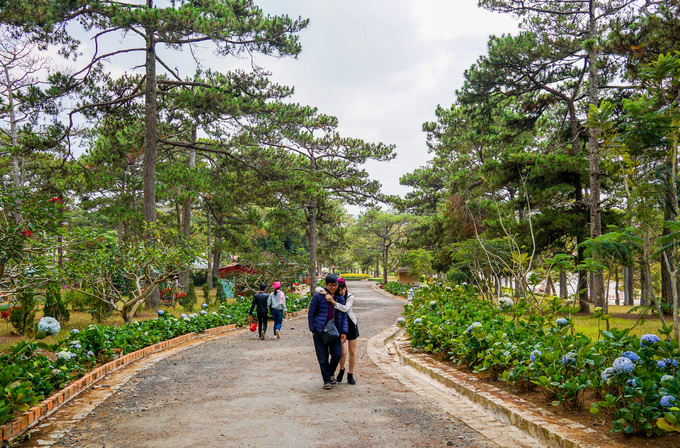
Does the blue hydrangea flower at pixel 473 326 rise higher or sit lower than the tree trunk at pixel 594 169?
lower

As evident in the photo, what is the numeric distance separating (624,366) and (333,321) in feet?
10.9

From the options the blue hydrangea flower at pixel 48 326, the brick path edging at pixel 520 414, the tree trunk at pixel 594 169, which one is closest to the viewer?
the brick path edging at pixel 520 414

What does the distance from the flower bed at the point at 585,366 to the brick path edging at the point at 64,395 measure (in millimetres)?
4809

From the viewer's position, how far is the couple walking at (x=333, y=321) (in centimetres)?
582

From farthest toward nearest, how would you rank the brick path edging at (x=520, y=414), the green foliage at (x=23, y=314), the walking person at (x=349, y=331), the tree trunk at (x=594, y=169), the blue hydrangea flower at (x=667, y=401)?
the tree trunk at (x=594, y=169), the green foliage at (x=23, y=314), the walking person at (x=349, y=331), the brick path edging at (x=520, y=414), the blue hydrangea flower at (x=667, y=401)

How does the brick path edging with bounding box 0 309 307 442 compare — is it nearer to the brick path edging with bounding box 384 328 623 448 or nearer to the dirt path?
the dirt path

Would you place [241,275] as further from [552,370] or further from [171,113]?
[552,370]

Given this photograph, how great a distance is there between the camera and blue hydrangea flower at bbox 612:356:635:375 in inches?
143

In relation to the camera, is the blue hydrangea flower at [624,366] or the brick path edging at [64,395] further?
the brick path edging at [64,395]

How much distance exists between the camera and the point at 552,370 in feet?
14.5

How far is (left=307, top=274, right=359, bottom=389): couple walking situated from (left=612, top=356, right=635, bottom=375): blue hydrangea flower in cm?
311

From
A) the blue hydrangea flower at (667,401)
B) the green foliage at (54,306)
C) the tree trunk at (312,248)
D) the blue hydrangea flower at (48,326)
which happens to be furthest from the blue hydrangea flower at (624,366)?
the tree trunk at (312,248)

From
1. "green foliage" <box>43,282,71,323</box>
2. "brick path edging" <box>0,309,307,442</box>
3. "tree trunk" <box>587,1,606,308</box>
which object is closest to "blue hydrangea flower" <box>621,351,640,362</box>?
"brick path edging" <box>0,309,307,442</box>

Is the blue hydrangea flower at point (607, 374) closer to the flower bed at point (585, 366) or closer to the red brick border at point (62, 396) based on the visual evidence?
the flower bed at point (585, 366)
